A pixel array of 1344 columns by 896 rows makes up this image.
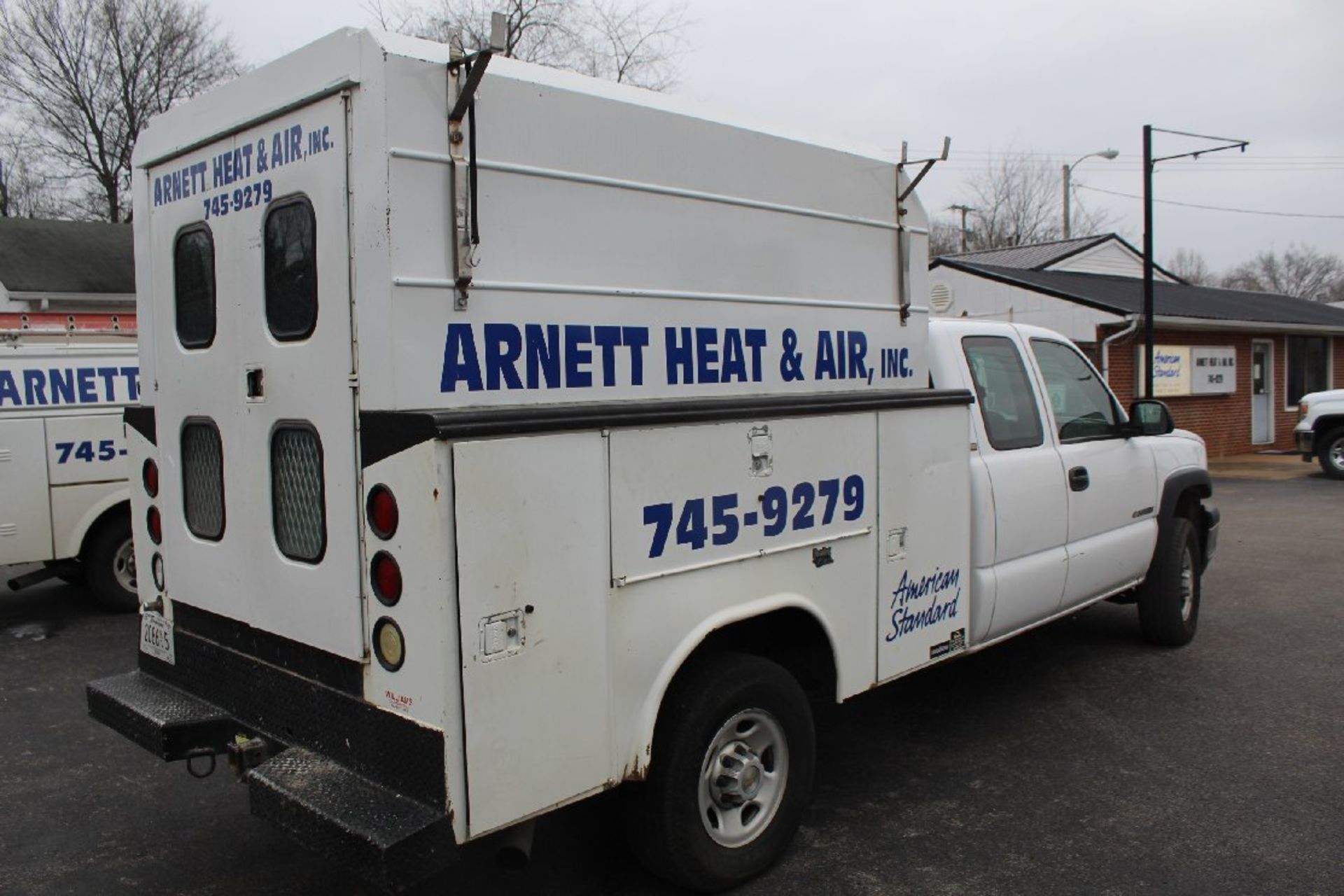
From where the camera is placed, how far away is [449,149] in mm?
2865

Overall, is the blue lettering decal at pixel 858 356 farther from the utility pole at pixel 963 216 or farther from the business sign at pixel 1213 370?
the utility pole at pixel 963 216

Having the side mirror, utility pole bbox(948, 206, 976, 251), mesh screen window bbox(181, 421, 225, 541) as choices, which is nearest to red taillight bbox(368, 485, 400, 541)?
mesh screen window bbox(181, 421, 225, 541)

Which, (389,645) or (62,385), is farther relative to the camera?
(62,385)

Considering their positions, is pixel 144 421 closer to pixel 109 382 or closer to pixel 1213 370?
pixel 109 382

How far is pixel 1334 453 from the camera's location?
55.0 ft

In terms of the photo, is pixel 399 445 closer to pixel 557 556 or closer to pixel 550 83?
pixel 557 556

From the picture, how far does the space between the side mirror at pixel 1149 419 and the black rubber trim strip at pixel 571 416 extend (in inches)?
101

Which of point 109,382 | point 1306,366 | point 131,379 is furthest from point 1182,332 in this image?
point 109,382

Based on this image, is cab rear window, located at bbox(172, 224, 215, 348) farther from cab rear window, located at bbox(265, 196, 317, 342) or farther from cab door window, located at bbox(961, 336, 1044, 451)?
cab door window, located at bbox(961, 336, 1044, 451)

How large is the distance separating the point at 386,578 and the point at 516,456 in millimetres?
499

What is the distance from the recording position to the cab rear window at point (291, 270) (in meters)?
3.07

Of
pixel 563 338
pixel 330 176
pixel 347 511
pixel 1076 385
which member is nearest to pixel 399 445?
pixel 347 511

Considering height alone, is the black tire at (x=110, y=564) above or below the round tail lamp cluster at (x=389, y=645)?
below

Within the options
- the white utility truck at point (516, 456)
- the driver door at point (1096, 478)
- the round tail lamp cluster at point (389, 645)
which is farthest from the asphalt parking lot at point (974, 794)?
the round tail lamp cluster at point (389, 645)
